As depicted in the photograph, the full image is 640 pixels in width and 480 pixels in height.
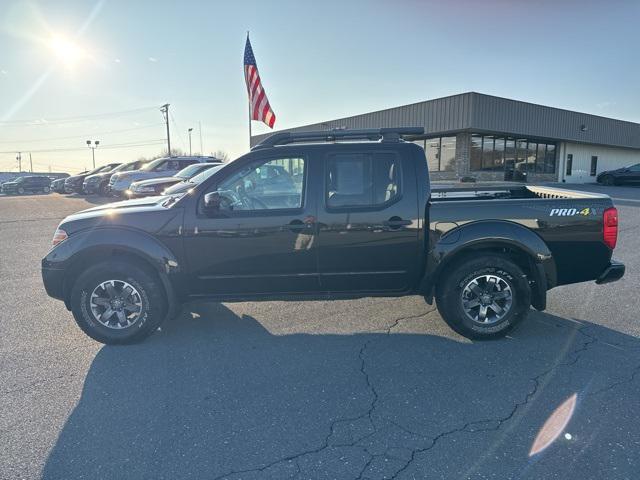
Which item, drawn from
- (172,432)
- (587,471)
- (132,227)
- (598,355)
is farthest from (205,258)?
(598,355)

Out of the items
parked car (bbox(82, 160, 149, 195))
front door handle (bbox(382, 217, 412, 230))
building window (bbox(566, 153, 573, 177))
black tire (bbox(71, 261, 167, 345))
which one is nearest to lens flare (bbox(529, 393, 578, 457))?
front door handle (bbox(382, 217, 412, 230))

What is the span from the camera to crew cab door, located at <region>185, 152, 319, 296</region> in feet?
12.4

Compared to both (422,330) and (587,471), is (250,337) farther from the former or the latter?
(587,471)

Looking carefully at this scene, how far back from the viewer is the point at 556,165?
2884 cm

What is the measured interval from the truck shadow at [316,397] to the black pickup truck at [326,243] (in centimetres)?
46

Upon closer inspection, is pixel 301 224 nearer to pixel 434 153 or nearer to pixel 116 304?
pixel 116 304

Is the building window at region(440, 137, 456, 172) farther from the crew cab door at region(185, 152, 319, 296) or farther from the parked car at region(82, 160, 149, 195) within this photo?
the crew cab door at region(185, 152, 319, 296)

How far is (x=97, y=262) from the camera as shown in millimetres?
3902

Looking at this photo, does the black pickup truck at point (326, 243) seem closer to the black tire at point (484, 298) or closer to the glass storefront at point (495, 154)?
the black tire at point (484, 298)

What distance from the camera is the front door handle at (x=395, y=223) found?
12.5 ft

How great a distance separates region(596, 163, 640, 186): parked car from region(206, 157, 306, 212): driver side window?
29.6 m

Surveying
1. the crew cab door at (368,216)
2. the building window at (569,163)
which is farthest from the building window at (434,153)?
the crew cab door at (368,216)

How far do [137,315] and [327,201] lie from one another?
2171 mm

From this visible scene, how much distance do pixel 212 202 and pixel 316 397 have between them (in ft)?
6.29
